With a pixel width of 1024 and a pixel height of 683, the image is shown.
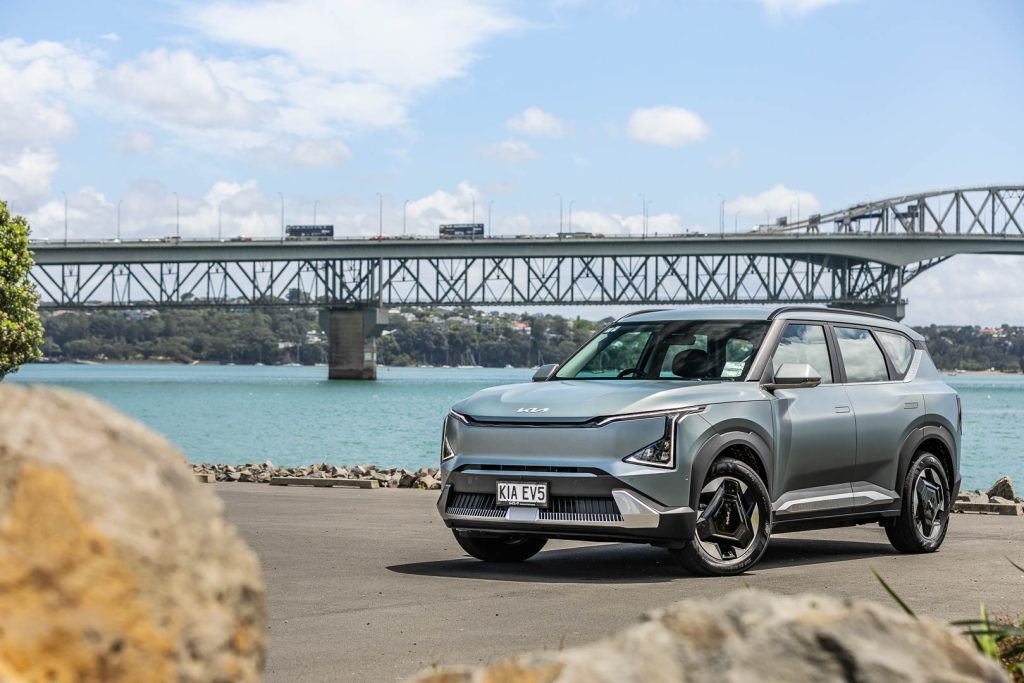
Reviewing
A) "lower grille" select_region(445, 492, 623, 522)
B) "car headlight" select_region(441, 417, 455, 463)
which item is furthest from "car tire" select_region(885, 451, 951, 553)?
"car headlight" select_region(441, 417, 455, 463)

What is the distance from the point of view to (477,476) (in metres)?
9.45

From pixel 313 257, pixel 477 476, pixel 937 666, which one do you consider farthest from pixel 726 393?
pixel 313 257

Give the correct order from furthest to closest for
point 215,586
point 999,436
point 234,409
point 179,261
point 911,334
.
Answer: point 179,261, point 234,409, point 999,436, point 911,334, point 215,586

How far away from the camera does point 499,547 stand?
1036 cm

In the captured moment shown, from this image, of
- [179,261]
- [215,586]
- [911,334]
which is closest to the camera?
[215,586]

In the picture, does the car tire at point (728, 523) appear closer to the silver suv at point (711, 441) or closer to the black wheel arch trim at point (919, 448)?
the silver suv at point (711, 441)

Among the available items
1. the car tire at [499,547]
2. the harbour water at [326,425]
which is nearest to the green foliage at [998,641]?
the car tire at [499,547]

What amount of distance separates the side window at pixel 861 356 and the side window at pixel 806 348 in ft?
0.68

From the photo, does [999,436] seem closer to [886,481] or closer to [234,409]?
[234,409]

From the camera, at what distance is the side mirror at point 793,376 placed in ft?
32.0

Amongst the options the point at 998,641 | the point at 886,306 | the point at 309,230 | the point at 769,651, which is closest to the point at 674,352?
the point at 998,641

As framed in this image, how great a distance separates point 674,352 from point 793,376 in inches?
36.5

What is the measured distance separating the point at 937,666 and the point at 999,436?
57205mm

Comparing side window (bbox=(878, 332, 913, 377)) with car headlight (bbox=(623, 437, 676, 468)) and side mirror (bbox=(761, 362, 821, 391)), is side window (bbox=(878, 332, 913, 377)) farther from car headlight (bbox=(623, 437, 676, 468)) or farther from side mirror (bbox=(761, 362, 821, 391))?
car headlight (bbox=(623, 437, 676, 468))
